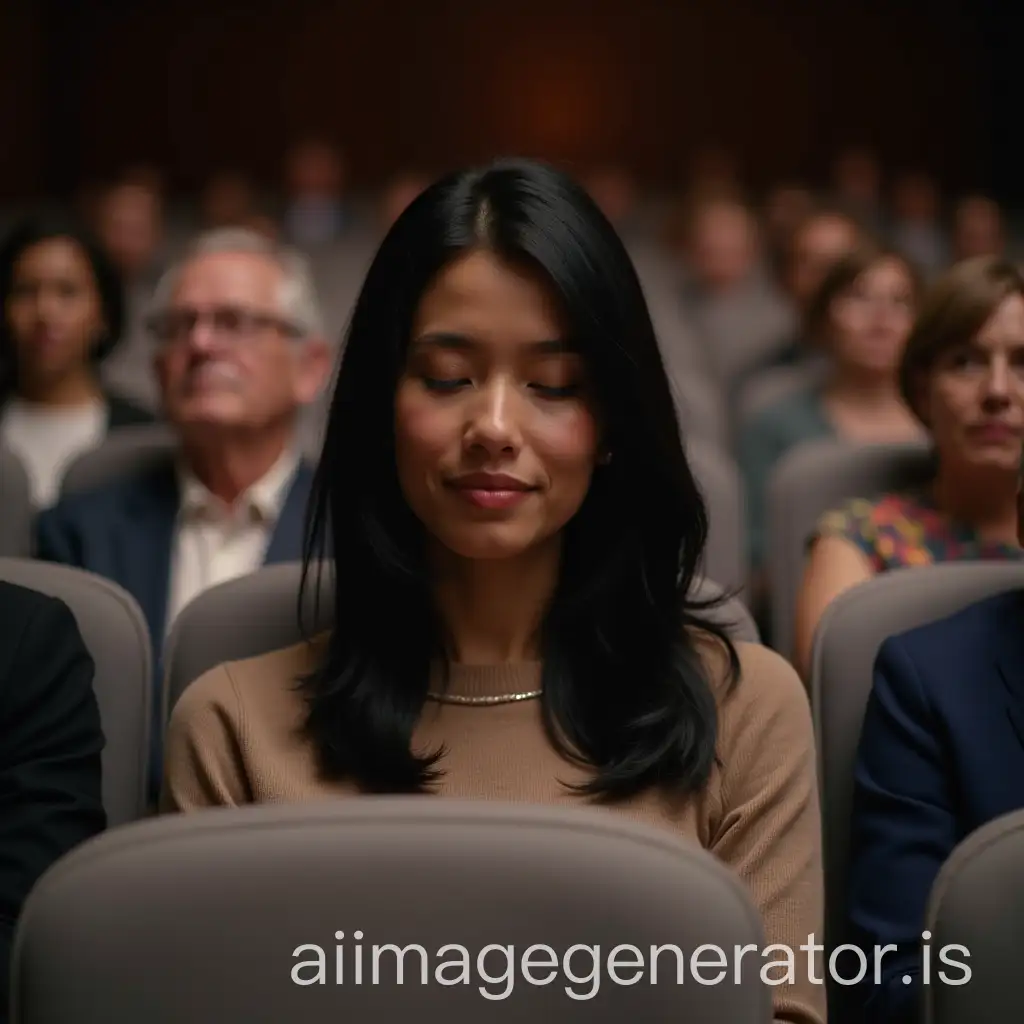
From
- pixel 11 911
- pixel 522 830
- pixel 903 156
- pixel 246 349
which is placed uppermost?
pixel 903 156

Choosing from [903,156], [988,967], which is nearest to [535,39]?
[903,156]

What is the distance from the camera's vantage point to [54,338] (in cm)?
278

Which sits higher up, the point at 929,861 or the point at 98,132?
the point at 98,132

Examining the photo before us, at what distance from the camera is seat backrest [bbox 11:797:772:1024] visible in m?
0.81

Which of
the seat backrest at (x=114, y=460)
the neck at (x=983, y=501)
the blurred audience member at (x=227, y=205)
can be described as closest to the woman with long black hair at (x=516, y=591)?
the neck at (x=983, y=501)

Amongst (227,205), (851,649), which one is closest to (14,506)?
(851,649)

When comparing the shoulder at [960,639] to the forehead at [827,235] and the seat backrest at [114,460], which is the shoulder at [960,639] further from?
the forehead at [827,235]

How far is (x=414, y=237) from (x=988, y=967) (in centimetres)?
65

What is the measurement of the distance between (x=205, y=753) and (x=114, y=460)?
1.02m

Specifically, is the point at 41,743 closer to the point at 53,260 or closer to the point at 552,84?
the point at 53,260

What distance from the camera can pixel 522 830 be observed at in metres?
0.83

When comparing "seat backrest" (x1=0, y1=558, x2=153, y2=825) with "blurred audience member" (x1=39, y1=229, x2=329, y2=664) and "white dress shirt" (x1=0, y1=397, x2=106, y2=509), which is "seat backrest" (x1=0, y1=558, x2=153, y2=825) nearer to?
"blurred audience member" (x1=39, y1=229, x2=329, y2=664)

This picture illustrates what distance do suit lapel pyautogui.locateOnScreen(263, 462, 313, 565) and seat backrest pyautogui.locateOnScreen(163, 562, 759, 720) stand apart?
0.41 m

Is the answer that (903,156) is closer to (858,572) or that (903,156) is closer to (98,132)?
(98,132)
